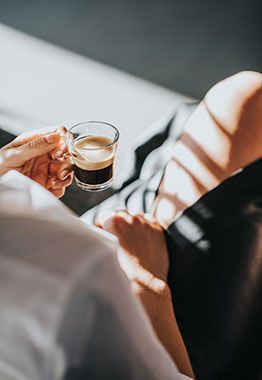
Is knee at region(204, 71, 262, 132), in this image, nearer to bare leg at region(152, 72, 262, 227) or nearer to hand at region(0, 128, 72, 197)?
bare leg at region(152, 72, 262, 227)

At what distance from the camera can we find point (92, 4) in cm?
300

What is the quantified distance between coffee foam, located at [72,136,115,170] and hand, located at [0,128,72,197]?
0.04 metres

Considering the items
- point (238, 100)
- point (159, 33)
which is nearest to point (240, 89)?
point (238, 100)

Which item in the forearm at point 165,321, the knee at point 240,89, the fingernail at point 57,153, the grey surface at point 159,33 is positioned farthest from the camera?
the grey surface at point 159,33

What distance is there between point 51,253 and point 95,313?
7cm

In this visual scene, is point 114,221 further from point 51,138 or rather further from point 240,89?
point 240,89

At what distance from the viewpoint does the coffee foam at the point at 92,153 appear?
4.23 ft

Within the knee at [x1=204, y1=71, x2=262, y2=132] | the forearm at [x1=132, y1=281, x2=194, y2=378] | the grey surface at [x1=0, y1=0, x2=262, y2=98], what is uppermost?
the knee at [x1=204, y1=71, x2=262, y2=132]

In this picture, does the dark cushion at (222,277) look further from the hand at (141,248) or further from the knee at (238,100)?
the knee at (238,100)

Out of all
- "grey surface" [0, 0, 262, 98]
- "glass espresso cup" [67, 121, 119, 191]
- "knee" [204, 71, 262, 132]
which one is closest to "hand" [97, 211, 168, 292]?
"glass espresso cup" [67, 121, 119, 191]

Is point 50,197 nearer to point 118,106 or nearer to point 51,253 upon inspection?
point 51,253

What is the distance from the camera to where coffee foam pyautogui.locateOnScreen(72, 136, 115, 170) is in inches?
50.7

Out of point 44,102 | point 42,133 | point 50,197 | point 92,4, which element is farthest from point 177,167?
point 92,4

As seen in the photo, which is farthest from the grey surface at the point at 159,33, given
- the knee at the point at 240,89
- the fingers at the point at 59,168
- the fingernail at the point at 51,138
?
the fingernail at the point at 51,138
